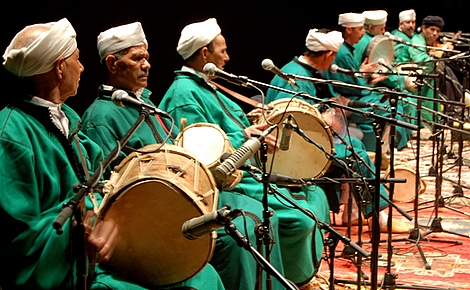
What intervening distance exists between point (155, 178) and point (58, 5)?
235 cm

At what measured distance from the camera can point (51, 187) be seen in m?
2.79

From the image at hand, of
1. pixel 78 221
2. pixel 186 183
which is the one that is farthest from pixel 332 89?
pixel 78 221

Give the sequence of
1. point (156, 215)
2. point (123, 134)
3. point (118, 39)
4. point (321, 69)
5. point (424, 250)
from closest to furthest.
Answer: point (156, 215) → point (123, 134) → point (118, 39) → point (424, 250) → point (321, 69)

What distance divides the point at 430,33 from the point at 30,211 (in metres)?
10.0

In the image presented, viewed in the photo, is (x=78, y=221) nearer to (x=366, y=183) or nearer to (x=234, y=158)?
(x=234, y=158)

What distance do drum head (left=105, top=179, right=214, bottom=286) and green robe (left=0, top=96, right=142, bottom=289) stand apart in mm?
146

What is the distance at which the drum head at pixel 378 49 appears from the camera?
8.48 m

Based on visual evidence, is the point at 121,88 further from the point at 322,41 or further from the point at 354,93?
the point at 354,93

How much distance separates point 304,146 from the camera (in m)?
4.78

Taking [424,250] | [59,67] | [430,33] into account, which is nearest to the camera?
[59,67]

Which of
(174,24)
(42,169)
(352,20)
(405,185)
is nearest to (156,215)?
(42,169)

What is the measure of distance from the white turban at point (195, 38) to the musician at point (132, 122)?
687mm

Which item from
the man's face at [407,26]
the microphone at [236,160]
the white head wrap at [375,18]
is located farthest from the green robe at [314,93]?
the man's face at [407,26]

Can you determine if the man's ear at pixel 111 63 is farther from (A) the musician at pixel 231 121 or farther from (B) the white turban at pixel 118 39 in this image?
(A) the musician at pixel 231 121
